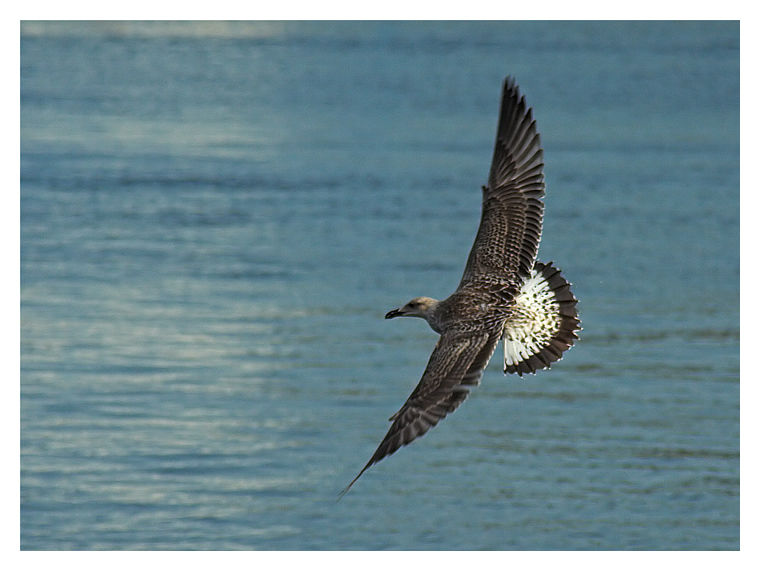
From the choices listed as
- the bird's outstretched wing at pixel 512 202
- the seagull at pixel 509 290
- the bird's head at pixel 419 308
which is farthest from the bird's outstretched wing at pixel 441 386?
the bird's outstretched wing at pixel 512 202

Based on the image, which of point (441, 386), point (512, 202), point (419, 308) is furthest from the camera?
point (512, 202)

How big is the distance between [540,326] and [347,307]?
10.8 ft

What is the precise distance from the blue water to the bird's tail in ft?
2.98

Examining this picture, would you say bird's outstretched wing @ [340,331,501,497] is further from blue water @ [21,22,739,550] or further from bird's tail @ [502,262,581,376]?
blue water @ [21,22,739,550]

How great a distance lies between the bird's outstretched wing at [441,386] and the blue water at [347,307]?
1273mm

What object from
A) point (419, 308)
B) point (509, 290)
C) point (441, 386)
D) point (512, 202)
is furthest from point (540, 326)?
point (441, 386)

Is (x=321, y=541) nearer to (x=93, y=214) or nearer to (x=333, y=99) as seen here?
(x=93, y=214)

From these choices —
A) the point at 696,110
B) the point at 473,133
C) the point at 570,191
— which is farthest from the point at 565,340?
the point at 696,110

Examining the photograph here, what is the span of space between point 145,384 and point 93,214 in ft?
12.8

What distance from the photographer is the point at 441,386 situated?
5.28 m

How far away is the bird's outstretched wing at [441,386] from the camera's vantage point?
5035mm

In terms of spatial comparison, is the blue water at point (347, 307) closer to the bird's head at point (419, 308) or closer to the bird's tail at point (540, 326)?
the bird's tail at point (540, 326)

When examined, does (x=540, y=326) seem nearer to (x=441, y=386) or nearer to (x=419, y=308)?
(x=419, y=308)

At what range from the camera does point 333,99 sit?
52.4ft
